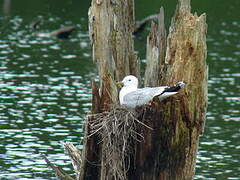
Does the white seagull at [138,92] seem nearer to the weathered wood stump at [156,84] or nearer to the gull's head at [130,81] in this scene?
the gull's head at [130,81]

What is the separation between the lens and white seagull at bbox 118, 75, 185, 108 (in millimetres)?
15828

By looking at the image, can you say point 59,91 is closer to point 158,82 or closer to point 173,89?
point 158,82

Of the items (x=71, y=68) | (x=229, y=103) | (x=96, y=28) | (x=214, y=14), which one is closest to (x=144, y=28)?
(x=214, y=14)

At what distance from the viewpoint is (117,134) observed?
645 inches

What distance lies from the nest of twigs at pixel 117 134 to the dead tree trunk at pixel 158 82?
18cm

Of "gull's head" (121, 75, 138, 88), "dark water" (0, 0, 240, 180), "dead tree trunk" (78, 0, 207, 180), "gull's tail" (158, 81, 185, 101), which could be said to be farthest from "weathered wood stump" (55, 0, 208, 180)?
"dark water" (0, 0, 240, 180)

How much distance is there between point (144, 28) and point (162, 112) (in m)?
36.0

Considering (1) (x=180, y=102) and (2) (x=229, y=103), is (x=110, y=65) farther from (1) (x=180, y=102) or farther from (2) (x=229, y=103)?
(2) (x=229, y=103)

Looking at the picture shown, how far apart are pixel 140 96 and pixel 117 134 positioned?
1.02 meters

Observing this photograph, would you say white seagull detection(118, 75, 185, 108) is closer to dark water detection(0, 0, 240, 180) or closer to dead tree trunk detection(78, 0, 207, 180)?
dead tree trunk detection(78, 0, 207, 180)

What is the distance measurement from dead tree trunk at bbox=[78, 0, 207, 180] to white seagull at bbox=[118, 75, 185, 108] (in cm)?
46

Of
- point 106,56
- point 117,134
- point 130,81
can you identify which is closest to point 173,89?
point 130,81

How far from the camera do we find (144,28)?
52.4 metres

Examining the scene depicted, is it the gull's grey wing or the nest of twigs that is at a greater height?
the gull's grey wing
